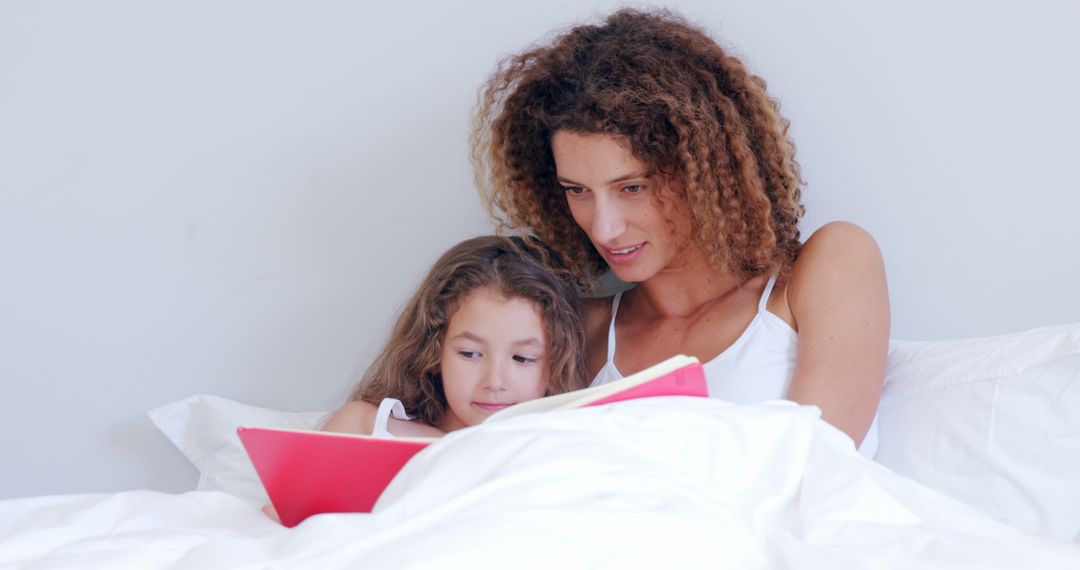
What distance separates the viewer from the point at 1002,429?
1.45m

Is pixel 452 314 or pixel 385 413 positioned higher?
pixel 452 314

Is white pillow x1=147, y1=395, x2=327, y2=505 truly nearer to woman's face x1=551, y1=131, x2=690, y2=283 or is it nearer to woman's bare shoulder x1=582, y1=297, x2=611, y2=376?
woman's bare shoulder x1=582, y1=297, x2=611, y2=376

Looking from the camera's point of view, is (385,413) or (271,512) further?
(385,413)

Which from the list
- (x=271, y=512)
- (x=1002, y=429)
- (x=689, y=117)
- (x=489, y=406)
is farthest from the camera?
(x=489, y=406)

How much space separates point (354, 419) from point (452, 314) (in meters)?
0.23

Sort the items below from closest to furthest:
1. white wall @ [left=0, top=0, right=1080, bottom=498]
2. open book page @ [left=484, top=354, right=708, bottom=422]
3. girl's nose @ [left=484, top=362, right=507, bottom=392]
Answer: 1. open book page @ [left=484, top=354, right=708, bottom=422]
2. girl's nose @ [left=484, top=362, right=507, bottom=392]
3. white wall @ [left=0, top=0, right=1080, bottom=498]

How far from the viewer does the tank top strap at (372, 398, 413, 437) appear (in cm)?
167

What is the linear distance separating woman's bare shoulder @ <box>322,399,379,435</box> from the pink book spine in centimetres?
71

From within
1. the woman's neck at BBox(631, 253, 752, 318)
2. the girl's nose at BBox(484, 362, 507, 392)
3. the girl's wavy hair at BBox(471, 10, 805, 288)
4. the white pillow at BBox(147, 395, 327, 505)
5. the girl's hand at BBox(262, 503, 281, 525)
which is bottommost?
the white pillow at BBox(147, 395, 327, 505)

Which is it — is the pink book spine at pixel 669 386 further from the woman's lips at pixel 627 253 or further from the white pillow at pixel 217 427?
the white pillow at pixel 217 427

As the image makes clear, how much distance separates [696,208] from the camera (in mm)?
1593

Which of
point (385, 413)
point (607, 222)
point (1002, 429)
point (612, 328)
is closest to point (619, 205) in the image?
point (607, 222)

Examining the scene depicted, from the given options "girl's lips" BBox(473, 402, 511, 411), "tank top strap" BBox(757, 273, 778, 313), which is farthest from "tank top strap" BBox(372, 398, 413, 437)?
"tank top strap" BBox(757, 273, 778, 313)

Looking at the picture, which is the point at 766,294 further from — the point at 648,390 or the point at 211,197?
the point at 211,197
